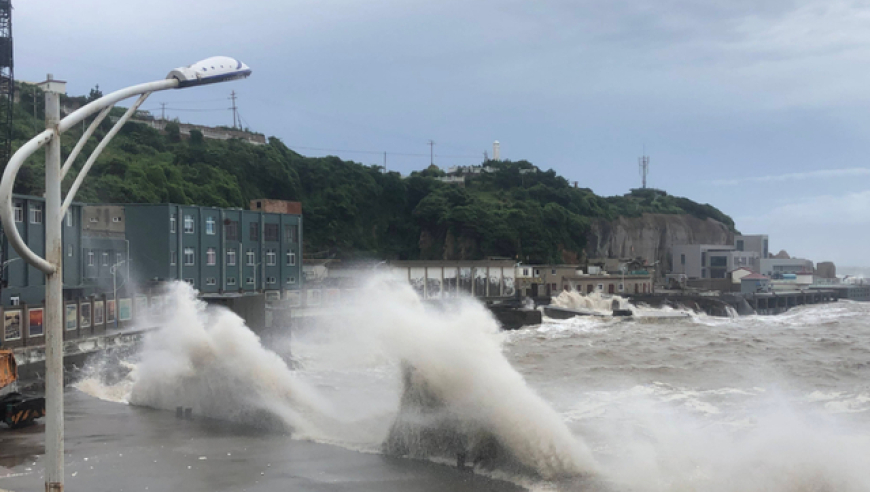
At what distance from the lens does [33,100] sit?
67.5 meters

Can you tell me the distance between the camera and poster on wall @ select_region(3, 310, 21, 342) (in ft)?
77.9

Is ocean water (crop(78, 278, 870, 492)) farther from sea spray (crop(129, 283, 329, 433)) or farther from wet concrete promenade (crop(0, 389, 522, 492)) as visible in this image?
wet concrete promenade (crop(0, 389, 522, 492))

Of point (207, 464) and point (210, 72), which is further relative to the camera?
point (207, 464)

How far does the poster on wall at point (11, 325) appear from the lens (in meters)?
23.8

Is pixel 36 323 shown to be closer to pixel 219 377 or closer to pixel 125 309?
pixel 125 309

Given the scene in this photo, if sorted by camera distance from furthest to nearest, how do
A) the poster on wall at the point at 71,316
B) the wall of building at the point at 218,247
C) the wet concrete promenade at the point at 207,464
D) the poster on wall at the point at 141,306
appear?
1. the wall of building at the point at 218,247
2. the poster on wall at the point at 141,306
3. the poster on wall at the point at 71,316
4. the wet concrete promenade at the point at 207,464

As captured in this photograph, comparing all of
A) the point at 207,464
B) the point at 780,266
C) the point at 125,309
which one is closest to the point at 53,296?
the point at 207,464

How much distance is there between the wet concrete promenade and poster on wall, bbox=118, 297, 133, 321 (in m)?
18.4

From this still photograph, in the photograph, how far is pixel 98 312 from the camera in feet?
98.1

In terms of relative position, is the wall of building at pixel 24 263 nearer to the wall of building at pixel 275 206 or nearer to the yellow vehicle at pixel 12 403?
the yellow vehicle at pixel 12 403

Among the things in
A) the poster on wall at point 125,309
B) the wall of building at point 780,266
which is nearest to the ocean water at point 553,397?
the poster on wall at point 125,309

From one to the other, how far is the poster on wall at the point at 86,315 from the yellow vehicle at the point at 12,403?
13347 mm

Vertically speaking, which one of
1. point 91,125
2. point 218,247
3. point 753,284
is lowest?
point 753,284

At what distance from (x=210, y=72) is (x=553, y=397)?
48.7 feet
